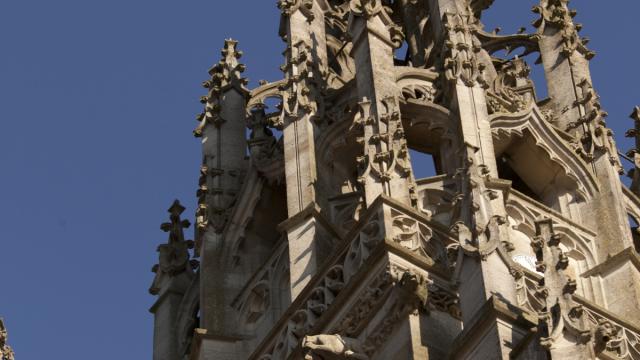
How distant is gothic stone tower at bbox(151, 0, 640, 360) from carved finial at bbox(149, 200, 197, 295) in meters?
0.03

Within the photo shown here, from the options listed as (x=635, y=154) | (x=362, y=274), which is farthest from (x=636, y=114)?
(x=362, y=274)

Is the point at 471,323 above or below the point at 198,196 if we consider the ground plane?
below

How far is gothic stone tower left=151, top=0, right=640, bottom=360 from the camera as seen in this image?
33.0m

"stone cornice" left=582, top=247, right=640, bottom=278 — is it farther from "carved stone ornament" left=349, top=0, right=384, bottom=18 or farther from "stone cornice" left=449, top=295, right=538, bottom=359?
"stone cornice" left=449, top=295, right=538, bottom=359

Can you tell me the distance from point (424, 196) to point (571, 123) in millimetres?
4145

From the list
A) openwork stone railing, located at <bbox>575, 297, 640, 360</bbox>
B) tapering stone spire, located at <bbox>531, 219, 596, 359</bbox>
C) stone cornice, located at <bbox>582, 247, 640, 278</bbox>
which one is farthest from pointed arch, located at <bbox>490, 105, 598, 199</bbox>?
tapering stone spire, located at <bbox>531, 219, 596, 359</bbox>

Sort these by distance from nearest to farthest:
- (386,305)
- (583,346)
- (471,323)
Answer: (583,346), (471,323), (386,305)

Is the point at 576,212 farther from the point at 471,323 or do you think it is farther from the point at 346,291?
the point at 471,323

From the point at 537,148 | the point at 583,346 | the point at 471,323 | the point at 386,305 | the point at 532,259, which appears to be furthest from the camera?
the point at 537,148

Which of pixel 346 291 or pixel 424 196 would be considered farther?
pixel 424 196

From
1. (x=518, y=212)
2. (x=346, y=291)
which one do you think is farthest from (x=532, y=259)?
(x=346, y=291)

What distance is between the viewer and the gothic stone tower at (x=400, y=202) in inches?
1298

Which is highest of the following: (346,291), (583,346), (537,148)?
(537,148)

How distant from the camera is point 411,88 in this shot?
131 ft
